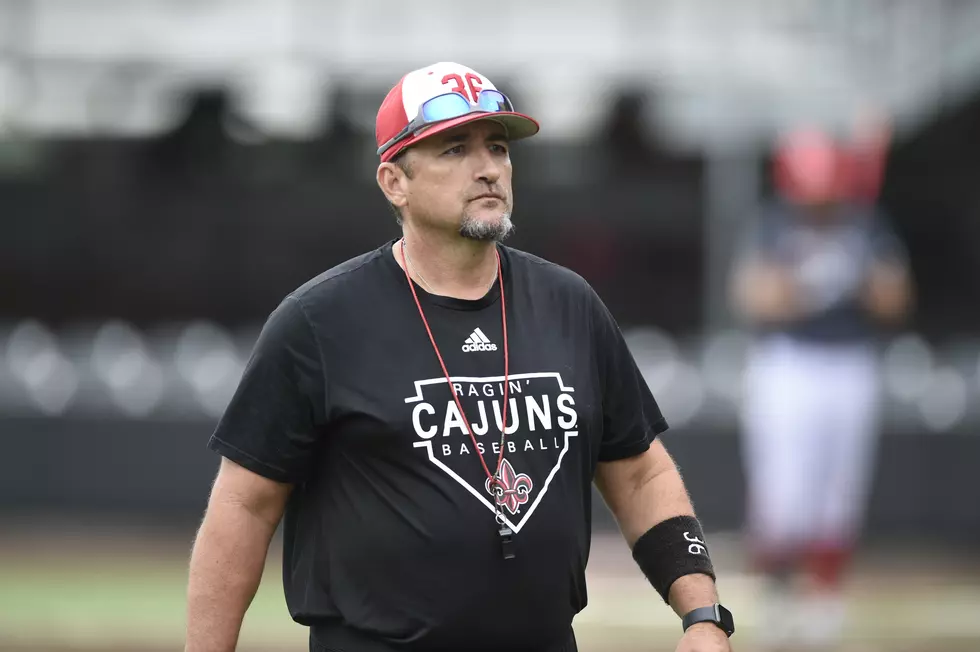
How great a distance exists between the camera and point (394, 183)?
12.5 ft

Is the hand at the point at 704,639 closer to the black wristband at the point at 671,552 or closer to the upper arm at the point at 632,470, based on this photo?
the black wristband at the point at 671,552

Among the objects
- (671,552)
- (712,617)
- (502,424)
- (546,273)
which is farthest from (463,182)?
(712,617)

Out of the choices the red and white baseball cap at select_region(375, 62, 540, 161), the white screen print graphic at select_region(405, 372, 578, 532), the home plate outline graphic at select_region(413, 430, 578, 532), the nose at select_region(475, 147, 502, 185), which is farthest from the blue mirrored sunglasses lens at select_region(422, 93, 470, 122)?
the home plate outline graphic at select_region(413, 430, 578, 532)

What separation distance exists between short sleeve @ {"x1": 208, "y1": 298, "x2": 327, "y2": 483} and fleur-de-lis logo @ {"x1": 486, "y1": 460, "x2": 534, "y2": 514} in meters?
0.43

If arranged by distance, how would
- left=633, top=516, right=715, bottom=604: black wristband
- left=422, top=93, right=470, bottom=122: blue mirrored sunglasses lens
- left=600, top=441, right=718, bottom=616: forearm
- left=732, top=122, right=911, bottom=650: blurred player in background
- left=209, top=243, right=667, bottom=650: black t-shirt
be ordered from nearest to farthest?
left=209, top=243, right=667, bottom=650: black t-shirt, left=422, top=93, right=470, bottom=122: blue mirrored sunglasses lens, left=633, top=516, right=715, bottom=604: black wristband, left=600, top=441, right=718, bottom=616: forearm, left=732, top=122, right=911, bottom=650: blurred player in background

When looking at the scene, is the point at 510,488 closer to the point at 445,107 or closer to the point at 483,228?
the point at 483,228

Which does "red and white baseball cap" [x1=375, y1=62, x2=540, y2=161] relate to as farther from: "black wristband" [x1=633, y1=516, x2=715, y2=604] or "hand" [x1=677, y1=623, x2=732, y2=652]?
"hand" [x1=677, y1=623, x2=732, y2=652]

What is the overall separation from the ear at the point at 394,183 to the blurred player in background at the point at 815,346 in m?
5.30

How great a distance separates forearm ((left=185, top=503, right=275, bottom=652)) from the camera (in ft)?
11.8

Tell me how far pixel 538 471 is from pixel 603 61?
Result: 39.9 ft

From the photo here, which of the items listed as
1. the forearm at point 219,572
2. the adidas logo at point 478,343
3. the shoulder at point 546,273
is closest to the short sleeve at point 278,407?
the forearm at point 219,572

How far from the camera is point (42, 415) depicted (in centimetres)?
1307

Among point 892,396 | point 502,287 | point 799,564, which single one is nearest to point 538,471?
point 502,287

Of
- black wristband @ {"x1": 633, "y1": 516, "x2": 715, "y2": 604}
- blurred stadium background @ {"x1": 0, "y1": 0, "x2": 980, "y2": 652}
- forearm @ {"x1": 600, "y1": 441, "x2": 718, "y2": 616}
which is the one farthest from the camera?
blurred stadium background @ {"x1": 0, "y1": 0, "x2": 980, "y2": 652}
